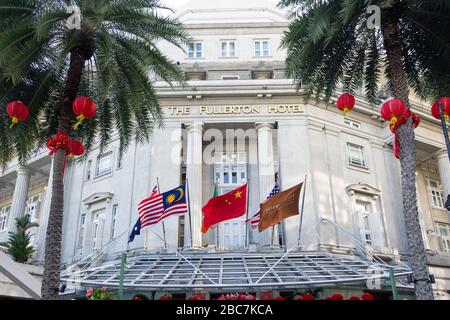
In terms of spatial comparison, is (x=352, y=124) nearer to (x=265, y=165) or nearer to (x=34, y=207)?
(x=265, y=165)

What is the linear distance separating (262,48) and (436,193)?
17422 millimetres

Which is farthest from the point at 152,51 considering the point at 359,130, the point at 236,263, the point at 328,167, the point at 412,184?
the point at 359,130

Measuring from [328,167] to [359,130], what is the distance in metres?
4.38

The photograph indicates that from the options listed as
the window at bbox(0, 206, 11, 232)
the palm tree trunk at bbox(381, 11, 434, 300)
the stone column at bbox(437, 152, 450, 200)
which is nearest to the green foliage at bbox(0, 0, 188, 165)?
the palm tree trunk at bbox(381, 11, 434, 300)

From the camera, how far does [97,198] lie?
2581 centimetres

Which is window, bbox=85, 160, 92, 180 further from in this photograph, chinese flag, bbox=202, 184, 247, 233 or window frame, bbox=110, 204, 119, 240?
chinese flag, bbox=202, 184, 247, 233

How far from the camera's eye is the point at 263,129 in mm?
25250

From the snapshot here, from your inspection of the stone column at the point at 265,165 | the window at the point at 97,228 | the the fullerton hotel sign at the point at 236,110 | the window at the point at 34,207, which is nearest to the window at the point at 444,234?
the the fullerton hotel sign at the point at 236,110

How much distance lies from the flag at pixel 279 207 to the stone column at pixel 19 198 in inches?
752

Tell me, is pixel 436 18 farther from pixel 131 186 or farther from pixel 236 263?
pixel 131 186

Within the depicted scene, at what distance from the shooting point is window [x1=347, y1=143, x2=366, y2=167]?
26.6 m

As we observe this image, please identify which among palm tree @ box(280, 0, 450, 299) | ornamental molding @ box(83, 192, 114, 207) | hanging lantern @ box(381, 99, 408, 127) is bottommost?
hanging lantern @ box(381, 99, 408, 127)

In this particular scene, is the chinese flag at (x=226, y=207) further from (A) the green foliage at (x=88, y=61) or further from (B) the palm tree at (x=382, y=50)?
(B) the palm tree at (x=382, y=50)

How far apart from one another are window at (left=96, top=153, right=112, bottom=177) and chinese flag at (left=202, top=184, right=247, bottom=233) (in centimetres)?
953
